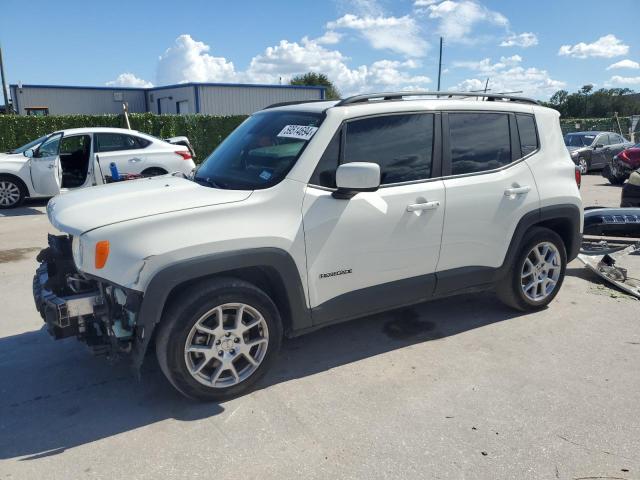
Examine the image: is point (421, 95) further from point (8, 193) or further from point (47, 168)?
Result: point (8, 193)

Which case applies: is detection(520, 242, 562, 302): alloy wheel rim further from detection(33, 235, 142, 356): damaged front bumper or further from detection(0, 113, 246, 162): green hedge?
detection(0, 113, 246, 162): green hedge

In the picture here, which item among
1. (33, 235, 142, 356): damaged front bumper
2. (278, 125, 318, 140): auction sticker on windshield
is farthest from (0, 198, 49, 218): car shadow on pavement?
(278, 125, 318, 140): auction sticker on windshield

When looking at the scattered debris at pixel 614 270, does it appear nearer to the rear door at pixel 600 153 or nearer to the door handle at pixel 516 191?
the door handle at pixel 516 191

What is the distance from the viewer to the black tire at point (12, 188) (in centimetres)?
1073

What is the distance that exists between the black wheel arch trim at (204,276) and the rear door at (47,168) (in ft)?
27.1

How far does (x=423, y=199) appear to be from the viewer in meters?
3.84

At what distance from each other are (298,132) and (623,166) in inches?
514

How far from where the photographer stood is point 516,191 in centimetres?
432

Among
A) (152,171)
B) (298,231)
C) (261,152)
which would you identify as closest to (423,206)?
(298,231)

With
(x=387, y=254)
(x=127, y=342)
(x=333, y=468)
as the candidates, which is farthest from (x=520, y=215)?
(x=127, y=342)

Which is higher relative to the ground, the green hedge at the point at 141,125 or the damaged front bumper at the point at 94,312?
the green hedge at the point at 141,125

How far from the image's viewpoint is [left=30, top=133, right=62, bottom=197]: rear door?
403 inches

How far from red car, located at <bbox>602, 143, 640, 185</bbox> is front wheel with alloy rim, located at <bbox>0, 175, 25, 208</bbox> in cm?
1429

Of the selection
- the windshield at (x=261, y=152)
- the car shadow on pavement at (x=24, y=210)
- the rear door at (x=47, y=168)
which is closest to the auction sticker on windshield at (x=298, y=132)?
the windshield at (x=261, y=152)
